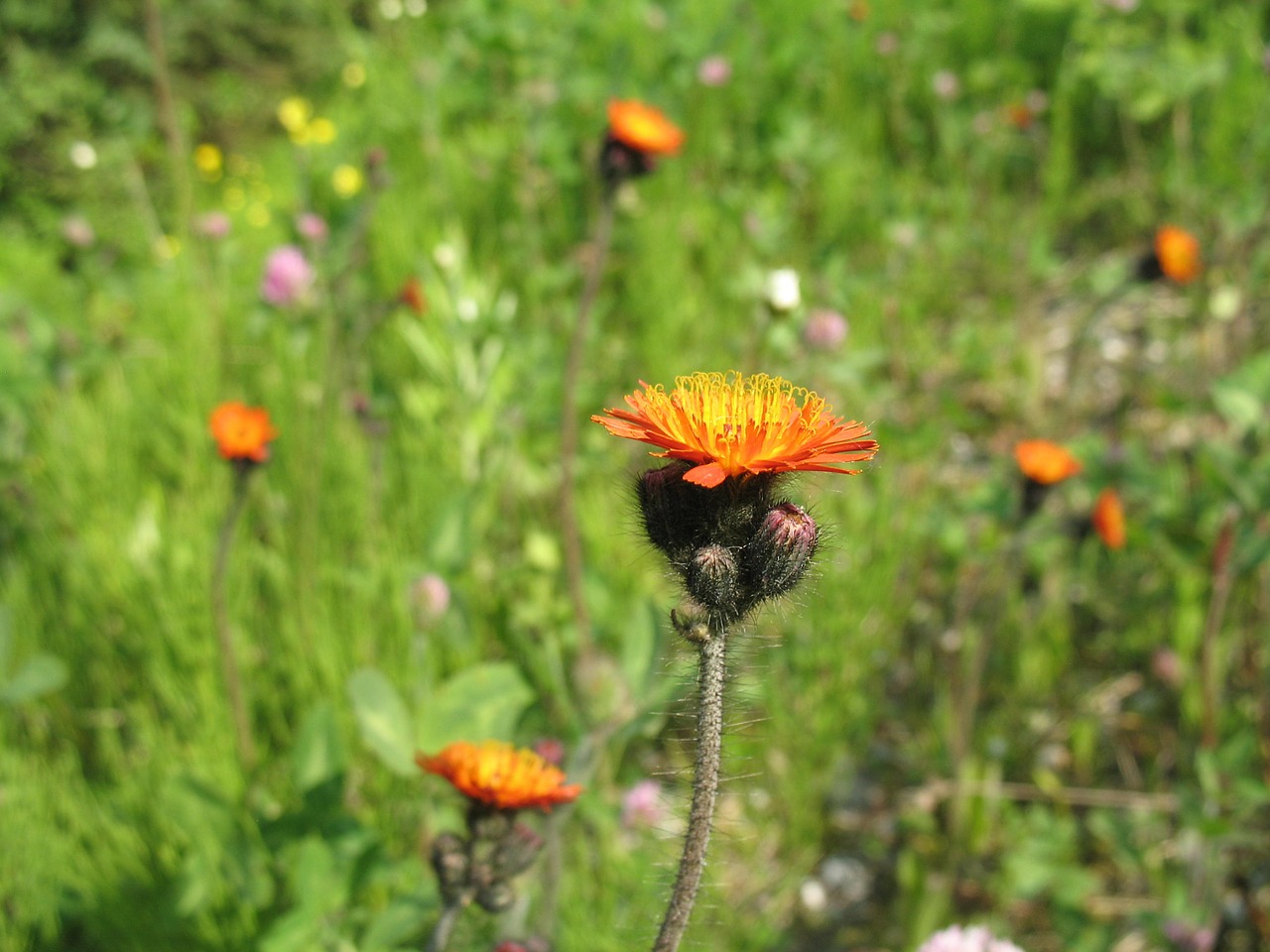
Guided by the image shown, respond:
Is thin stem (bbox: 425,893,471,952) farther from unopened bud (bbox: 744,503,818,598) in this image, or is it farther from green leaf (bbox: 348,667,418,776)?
unopened bud (bbox: 744,503,818,598)

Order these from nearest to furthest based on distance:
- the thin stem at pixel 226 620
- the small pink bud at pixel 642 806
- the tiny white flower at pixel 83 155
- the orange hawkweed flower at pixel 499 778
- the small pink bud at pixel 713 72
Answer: the orange hawkweed flower at pixel 499 778 → the thin stem at pixel 226 620 → the small pink bud at pixel 642 806 → the tiny white flower at pixel 83 155 → the small pink bud at pixel 713 72

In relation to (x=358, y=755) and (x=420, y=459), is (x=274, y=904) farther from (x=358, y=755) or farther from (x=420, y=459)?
(x=420, y=459)

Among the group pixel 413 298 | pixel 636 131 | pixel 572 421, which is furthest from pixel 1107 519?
pixel 413 298

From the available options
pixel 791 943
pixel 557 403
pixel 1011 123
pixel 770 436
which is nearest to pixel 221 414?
pixel 770 436

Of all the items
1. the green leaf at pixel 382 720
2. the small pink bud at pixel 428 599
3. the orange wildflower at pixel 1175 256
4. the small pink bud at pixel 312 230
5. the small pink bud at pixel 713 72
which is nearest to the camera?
the green leaf at pixel 382 720

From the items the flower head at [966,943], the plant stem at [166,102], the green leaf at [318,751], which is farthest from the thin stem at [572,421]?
the plant stem at [166,102]

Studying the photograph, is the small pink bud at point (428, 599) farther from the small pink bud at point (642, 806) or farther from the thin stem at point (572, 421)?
the small pink bud at point (642, 806)

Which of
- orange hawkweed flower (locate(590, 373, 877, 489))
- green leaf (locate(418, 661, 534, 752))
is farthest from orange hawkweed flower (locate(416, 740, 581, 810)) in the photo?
orange hawkweed flower (locate(590, 373, 877, 489))
